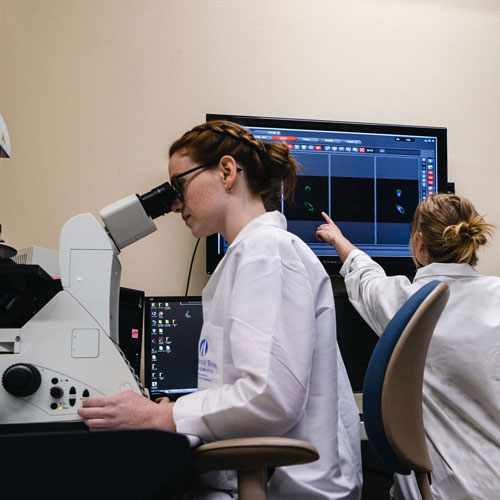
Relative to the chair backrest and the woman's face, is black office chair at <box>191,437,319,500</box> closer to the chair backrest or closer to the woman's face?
the chair backrest

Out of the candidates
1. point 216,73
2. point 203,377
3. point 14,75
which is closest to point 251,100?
point 216,73

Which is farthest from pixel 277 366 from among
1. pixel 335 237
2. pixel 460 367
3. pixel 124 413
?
pixel 335 237

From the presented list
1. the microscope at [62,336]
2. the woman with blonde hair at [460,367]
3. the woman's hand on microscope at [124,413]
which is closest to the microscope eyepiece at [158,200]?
the microscope at [62,336]

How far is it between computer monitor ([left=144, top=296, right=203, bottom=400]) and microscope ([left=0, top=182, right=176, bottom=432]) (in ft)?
2.07

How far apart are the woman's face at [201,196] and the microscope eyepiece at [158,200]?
0.12 ft

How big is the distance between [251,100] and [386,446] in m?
1.51

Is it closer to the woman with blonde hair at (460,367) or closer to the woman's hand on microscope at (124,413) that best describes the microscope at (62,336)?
the woman's hand on microscope at (124,413)

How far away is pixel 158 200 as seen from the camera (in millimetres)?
1141

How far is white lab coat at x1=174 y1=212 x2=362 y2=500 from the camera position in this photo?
83cm

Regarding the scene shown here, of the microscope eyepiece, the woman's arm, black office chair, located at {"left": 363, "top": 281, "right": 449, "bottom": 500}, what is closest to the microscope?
the microscope eyepiece

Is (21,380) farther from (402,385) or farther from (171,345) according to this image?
(171,345)

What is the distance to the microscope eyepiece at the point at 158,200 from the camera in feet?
3.70

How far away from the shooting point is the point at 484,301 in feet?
4.62

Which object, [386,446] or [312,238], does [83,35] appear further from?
[386,446]
